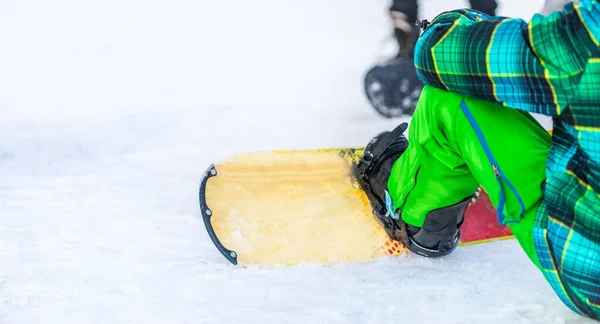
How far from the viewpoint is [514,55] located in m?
0.97

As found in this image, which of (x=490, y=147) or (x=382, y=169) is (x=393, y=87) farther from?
(x=490, y=147)

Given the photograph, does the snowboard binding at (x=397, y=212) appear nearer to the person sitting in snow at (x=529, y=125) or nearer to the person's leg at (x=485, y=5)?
the person sitting in snow at (x=529, y=125)

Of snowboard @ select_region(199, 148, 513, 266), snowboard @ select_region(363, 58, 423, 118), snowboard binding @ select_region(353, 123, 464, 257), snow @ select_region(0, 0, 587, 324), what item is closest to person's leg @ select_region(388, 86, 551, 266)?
snowboard binding @ select_region(353, 123, 464, 257)

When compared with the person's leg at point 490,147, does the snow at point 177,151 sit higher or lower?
lower

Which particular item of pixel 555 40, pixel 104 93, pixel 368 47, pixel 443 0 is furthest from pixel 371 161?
pixel 443 0

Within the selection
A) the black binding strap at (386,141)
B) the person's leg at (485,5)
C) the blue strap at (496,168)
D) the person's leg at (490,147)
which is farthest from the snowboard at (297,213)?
the person's leg at (485,5)

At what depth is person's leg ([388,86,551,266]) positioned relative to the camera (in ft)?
3.43

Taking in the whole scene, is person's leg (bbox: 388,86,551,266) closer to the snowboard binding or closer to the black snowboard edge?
the snowboard binding

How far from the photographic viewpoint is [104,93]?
3010mm

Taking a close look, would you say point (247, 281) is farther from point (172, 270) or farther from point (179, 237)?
point (179, 237)

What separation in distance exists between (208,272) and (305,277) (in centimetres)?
20

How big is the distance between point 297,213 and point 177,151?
88 cm

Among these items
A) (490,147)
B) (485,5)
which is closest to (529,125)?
(490,147)

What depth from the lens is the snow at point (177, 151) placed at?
1.25 metres
